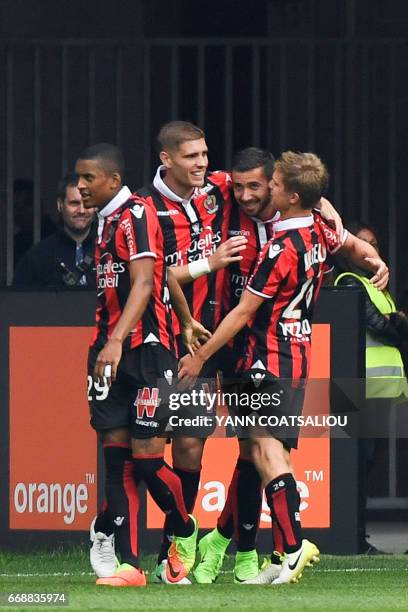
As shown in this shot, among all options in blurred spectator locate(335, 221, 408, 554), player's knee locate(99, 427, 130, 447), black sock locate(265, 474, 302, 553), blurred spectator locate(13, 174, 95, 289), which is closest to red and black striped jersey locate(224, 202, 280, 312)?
player's knee locate(99, 427, 130, 447)

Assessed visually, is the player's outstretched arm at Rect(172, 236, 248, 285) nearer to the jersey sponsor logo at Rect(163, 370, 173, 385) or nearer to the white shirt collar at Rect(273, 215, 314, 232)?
the white shirt collar at Rect(273, 215, 314, 232)

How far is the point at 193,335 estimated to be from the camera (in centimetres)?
828

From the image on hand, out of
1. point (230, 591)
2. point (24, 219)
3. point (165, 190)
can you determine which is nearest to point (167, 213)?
point (165, 190)

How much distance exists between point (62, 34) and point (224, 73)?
4.58 feet

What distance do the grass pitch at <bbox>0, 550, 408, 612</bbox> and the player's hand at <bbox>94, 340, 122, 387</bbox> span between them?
888 mm

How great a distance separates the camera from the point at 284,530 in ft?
26.0

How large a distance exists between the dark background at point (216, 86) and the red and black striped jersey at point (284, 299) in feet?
12.6

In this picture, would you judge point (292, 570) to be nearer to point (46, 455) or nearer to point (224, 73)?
point (46, 455)

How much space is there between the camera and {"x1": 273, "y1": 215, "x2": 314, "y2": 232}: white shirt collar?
8.02 meters

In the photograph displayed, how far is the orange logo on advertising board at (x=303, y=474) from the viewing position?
9891mm

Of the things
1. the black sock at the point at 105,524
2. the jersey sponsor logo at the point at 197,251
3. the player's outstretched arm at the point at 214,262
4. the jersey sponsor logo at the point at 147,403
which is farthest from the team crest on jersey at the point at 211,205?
the black sock at the point at 105,524

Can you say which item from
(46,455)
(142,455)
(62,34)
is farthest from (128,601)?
(62,34)

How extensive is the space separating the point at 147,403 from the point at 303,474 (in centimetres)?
221

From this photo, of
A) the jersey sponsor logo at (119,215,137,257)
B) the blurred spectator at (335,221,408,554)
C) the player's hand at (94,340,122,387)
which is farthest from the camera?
the blurred spectator at (335,221,408,554)
